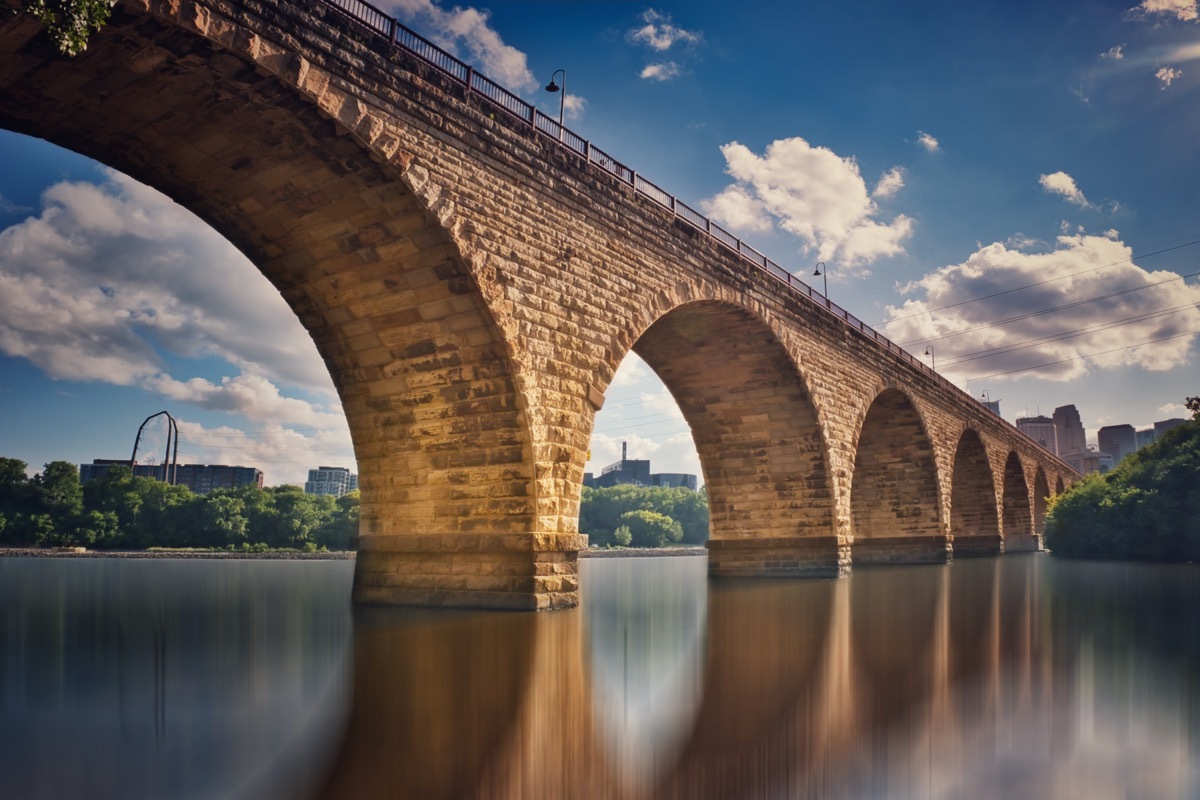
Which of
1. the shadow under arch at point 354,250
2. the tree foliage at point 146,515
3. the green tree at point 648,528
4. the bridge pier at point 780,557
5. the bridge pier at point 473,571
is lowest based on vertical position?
the green tree at point 648,528

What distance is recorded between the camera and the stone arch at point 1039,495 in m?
56.0

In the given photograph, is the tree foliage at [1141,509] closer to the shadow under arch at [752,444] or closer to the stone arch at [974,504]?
the stone arch at [974,504]

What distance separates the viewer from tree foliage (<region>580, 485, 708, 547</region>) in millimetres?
102250

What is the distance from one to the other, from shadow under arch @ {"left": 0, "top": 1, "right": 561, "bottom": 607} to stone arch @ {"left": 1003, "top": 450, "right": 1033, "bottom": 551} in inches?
1903

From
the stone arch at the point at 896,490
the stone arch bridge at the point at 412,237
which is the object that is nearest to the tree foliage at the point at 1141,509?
the stone arch at the point at 896,490

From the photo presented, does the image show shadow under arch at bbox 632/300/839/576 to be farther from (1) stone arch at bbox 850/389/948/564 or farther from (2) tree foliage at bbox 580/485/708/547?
(2) tree foliage at bbox 580/485/708/547

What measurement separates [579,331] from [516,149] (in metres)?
3.42

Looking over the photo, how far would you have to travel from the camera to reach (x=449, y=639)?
884 cm

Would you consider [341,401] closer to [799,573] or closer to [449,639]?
[449,639]

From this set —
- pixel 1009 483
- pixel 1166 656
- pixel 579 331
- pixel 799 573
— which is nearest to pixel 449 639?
pixel 579 331

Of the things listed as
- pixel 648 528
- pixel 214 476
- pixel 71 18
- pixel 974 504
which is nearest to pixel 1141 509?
pixel 974 504

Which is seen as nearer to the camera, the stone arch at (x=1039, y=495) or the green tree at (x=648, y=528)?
the stone arch at (x=1039, y=495)

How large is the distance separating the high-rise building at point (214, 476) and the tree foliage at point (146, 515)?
199ft

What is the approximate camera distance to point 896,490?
32.2 metres
